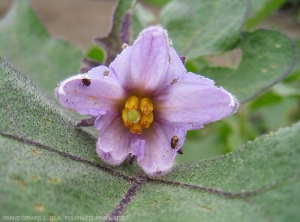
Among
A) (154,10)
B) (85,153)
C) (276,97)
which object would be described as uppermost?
(85,153)

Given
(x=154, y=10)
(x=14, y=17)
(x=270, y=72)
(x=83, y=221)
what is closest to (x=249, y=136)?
(x=270, y=72)

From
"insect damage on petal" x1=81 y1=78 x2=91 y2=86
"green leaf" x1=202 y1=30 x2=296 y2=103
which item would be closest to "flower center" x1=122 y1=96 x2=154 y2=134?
"insect damage on petal" x1=81 y1=78 x2=91 y2=86

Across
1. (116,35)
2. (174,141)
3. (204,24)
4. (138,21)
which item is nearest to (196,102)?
(174,141)

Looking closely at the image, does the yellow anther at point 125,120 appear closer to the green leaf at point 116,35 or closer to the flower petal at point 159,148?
the flower petal at point 159,148

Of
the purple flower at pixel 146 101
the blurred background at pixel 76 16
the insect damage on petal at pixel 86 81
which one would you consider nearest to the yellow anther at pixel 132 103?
the purple flower at pixel 146 101

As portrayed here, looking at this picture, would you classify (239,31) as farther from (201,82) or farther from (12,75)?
(12,75)

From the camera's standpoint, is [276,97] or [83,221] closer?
[83,221]
